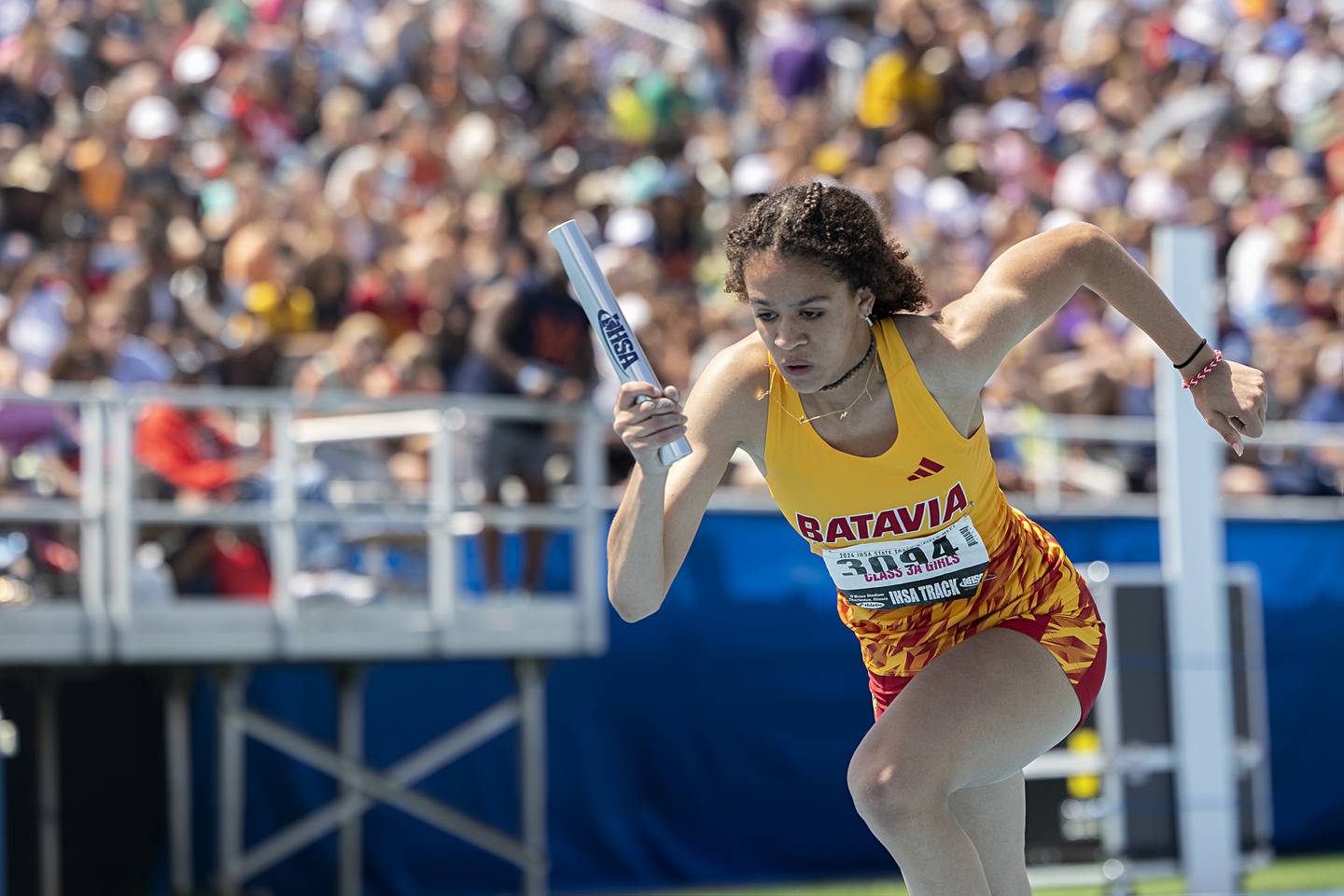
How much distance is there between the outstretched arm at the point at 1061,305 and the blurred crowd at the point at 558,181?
18.1ft

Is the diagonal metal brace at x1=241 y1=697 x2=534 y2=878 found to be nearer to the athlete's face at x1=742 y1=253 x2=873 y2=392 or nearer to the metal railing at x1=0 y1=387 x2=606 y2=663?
the metal railing at x1=0 y1=387 x2=606 y2=663

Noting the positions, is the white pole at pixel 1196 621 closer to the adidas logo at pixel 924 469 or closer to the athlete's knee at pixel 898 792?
the adidas logo at pixel 924 469

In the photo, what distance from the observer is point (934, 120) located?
1655 centimetres

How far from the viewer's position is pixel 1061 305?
479cm

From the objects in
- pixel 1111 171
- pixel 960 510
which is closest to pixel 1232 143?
pixel 1111 171

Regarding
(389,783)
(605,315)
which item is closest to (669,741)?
(389,783)

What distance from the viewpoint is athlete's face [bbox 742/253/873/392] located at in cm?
450

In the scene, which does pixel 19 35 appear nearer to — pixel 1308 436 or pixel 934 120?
pixel 934 120

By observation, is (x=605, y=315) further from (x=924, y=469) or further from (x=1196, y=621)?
(x=1196, y=621)

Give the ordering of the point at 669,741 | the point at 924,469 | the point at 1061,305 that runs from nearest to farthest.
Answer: the point at 924,469, the point at 1061,305, the point at 669,741

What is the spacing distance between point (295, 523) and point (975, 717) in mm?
5183

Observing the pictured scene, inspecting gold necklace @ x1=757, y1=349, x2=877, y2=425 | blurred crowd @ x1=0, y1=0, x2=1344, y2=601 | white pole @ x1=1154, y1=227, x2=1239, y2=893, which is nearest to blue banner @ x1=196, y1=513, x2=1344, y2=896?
blurred crowd @ x1=0, y1=0, x2=1344, y2=601

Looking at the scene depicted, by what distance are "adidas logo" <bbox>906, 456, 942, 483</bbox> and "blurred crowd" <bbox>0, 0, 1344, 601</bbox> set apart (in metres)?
5.47

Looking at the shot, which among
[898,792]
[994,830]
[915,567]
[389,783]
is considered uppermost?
[915,567]
